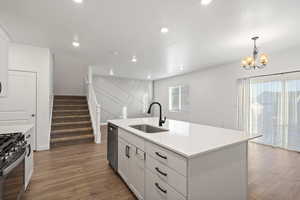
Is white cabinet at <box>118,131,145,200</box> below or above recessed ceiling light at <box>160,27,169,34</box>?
below

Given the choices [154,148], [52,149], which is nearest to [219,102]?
[154,148]

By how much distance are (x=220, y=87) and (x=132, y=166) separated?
455 cm

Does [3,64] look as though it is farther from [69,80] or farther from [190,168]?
[69,80]

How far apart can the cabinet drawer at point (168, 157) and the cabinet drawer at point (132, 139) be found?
0.38 feet

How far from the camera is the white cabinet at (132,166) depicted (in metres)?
1.66

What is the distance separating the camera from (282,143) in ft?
12.5

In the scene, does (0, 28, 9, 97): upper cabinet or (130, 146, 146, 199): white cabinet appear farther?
(0, 28, 9, 97): upper cabinet

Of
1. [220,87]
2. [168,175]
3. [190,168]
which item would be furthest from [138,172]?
[220,87]

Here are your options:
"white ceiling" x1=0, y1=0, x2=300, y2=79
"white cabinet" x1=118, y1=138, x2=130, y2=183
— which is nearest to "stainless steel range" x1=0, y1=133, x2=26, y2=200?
"white cabinet" x1=118, y1=138, x2=130, y2=183

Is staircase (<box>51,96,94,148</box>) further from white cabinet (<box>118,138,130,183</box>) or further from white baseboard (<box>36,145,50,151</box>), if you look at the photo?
white cabinet (<box>118,138,130,183</box>)

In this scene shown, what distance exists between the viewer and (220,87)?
514 cm

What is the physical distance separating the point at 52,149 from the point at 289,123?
20.5 ft

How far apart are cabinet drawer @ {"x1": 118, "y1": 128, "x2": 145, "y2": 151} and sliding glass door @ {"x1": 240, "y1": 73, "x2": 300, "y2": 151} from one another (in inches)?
166

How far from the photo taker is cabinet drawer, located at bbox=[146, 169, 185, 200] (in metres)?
1.21
